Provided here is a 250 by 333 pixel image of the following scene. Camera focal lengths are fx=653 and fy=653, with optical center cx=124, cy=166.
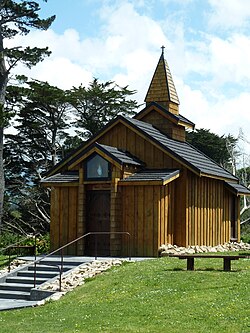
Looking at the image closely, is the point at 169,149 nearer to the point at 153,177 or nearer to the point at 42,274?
the point at 153,177

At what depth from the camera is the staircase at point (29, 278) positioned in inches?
769

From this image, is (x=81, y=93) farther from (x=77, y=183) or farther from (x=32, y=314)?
(x=32, y=314)

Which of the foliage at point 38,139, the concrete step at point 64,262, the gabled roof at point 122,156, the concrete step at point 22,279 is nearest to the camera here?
the concrete step at point 22,279

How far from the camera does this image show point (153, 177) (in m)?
23.6

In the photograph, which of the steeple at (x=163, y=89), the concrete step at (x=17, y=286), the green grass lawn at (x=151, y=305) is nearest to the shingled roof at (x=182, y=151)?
the steeple at (x=163, y=89)

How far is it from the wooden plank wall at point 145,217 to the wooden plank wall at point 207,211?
150 centimetres

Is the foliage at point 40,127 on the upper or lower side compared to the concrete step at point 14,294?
upper

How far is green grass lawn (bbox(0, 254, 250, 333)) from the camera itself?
13.0 metres

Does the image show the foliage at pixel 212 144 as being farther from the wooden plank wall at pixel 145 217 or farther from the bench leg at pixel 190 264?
the bench leg at pixel 190 264

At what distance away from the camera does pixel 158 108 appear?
28.0m

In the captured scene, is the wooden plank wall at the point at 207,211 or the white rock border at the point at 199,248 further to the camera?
the wooden plank wall at the point at 207,211

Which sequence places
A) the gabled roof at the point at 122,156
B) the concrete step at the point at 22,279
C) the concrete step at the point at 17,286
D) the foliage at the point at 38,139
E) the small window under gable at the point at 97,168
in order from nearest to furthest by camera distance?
the concrete step at the point at 17,286
the concrete step at the point at 22,279
the gabled roof at the point at 122,156
the small window under gable at the point at 97,168
the foliage at the point at 38,139

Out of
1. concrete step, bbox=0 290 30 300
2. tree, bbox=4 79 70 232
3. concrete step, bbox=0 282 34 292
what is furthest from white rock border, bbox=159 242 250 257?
tree, bbox=4 79 70 232

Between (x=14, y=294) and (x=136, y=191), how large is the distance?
629cm
